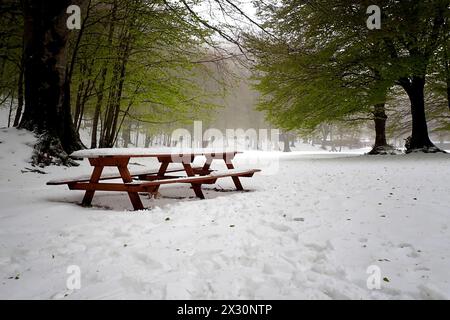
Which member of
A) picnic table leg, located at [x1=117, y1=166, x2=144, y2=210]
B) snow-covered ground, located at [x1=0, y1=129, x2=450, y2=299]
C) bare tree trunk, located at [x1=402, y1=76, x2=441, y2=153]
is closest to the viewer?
snow-covered ground, located at [x1=0, y1=129, x2=450, y2=299]

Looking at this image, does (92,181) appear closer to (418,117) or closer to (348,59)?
(348,59)

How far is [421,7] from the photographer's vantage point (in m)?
10.3

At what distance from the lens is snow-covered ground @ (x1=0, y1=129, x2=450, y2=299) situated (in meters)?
1.86

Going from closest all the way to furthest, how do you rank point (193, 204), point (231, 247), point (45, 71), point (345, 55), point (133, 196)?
point (231, 247) → point (133, 196) → point (193, 204) → point (45, 71) → point (345, 55)

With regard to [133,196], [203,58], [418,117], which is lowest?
[133,196]

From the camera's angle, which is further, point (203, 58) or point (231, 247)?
point (203, 58)

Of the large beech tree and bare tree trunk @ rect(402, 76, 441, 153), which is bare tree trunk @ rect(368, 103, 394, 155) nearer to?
bare tree trunk @ rect(402, 76, 441, 153)

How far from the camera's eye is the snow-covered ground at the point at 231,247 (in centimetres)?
186

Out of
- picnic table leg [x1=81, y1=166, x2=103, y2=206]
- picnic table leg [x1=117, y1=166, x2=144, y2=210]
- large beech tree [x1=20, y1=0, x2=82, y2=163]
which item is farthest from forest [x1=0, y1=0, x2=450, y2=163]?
picnic table leg [x1=117, y1=166, x2=144, y2=210]

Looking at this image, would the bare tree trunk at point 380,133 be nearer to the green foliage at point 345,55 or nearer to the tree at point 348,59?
the tree at point 348,59

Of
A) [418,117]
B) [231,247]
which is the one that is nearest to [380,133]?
[418,117]

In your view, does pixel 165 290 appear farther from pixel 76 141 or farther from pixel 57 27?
pixel 76 141

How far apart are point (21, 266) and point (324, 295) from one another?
2309 mm

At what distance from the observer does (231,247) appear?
2.54 meters
